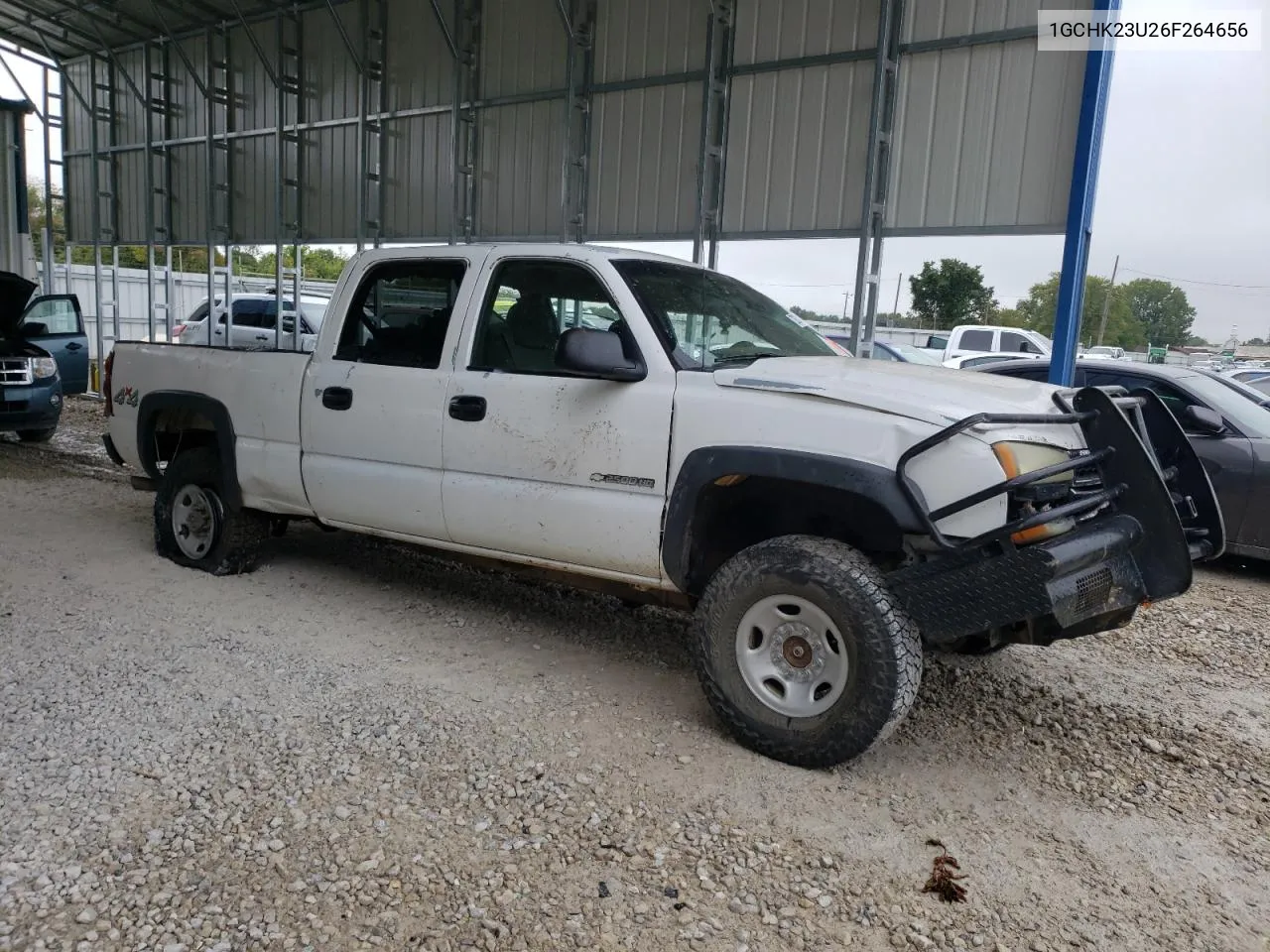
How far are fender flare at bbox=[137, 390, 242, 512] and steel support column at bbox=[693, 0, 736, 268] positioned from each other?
537 cm

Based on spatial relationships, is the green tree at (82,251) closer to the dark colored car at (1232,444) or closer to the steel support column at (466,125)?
the steel support column at (466,125)

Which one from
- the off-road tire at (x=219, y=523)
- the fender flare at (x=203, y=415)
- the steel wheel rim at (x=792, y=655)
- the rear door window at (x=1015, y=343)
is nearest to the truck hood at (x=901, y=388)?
the steel wheel rim at (x=792, y=655)

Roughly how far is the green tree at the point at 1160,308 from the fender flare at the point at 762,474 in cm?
6108

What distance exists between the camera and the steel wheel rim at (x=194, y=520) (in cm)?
580

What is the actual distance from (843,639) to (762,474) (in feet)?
2.16

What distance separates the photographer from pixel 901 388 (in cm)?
350

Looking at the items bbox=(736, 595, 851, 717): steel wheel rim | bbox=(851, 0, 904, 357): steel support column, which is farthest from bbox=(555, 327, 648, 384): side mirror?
bbox=(851, 0, 904, 357): steel support column

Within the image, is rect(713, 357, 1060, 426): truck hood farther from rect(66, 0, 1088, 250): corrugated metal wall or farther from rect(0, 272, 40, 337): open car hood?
rect(0, 272, 40, 337): open car hood

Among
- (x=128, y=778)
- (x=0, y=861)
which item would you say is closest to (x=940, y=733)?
(x=128, y=778)

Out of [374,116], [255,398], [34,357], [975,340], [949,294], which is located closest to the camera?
[255,398]

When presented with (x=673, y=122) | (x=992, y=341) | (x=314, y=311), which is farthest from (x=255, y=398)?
(x=992, y=341)

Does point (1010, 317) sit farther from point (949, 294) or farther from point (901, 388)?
point (901, 388)

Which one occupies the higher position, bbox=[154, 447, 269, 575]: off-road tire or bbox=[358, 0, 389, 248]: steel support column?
bbox=[358, 0, 389, 248]: steel support column

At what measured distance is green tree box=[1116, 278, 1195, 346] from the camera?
60.7 metres
